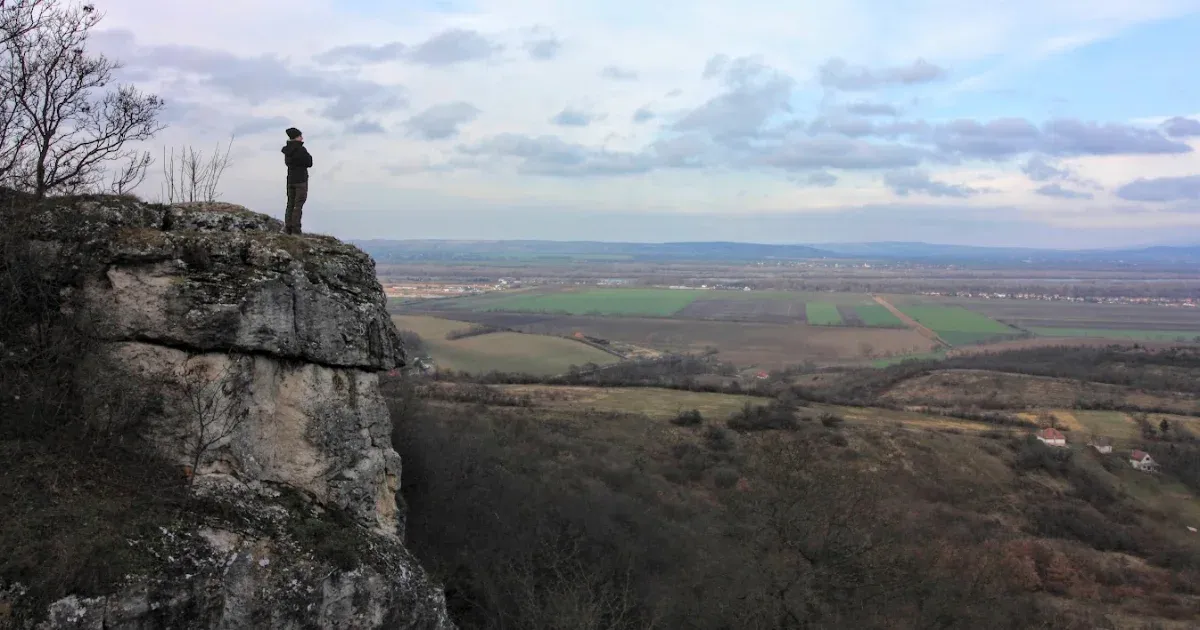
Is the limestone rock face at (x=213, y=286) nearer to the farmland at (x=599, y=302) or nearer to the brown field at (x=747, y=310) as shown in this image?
the farmland at (x=599, y=302)

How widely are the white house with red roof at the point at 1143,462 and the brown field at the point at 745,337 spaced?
126 feet

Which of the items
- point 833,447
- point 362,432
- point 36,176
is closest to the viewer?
point 362,432

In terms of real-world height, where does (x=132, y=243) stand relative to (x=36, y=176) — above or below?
below

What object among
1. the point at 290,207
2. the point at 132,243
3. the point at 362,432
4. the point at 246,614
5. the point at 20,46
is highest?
the point at 20,46

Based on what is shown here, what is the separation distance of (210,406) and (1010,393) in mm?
60679

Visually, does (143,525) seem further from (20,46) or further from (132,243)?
(20,46)

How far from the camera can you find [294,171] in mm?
12703

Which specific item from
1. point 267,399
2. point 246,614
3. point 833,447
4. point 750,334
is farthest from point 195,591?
point 750,334

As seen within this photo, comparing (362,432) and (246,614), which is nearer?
(246,614)

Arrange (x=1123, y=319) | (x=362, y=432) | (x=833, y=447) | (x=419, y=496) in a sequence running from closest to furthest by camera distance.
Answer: (x=362, y=432), (x=419, y=496), (x=833, y=447), (x=1123, y=319)

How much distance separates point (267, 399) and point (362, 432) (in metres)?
1.54

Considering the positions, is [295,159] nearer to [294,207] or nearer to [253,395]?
[294,207]

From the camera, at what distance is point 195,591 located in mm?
8070

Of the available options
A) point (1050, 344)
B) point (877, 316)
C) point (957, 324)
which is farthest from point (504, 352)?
point (957, 324)
